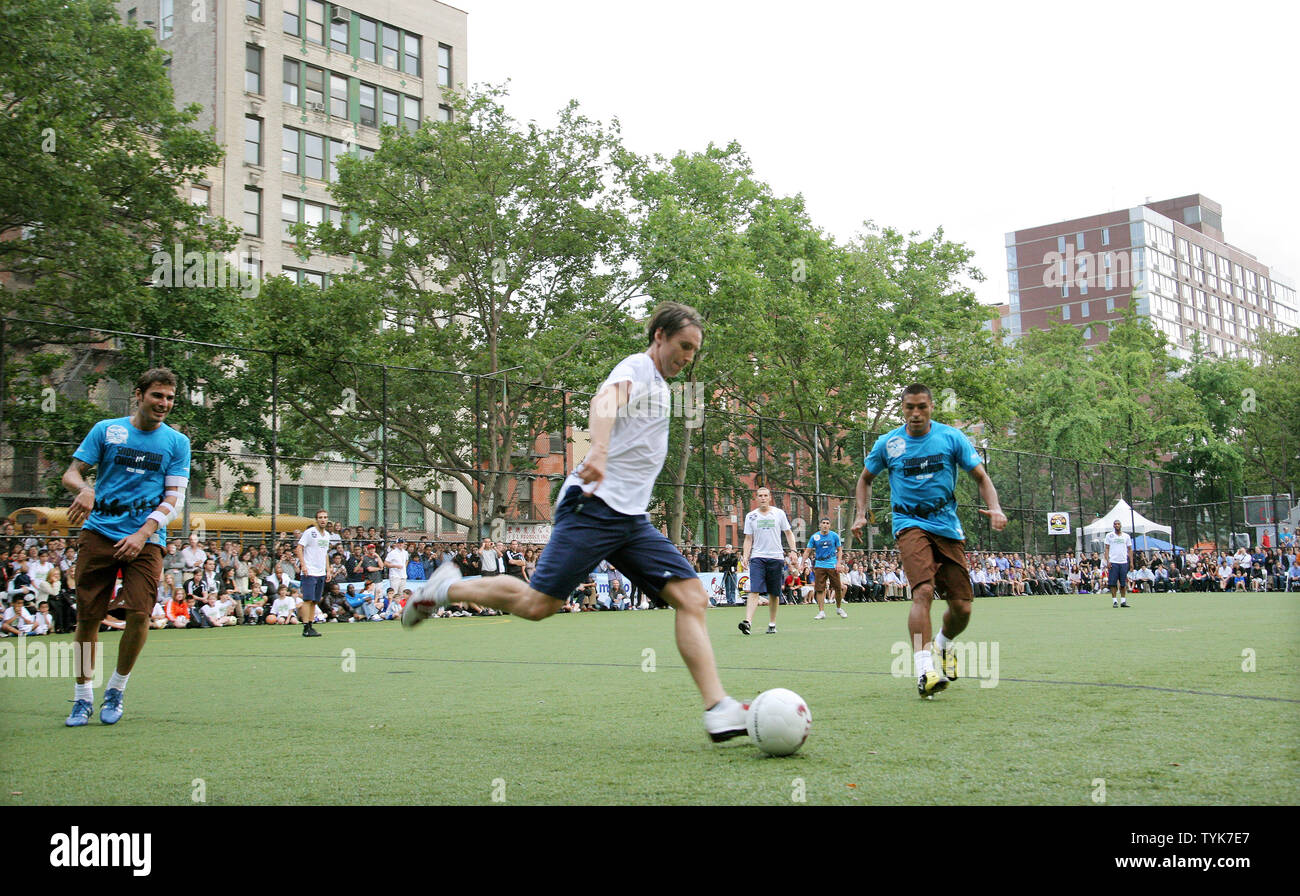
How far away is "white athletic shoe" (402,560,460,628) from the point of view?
19.8 feet

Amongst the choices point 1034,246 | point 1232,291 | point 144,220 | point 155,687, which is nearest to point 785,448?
point 144,220

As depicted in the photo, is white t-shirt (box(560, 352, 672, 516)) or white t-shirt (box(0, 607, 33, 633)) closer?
white t-shirt (box(560, 352, 672, 516))

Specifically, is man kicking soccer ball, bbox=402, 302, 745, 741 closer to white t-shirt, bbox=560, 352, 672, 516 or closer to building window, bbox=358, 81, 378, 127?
white t-shirt, bbox=560, 352, 672, 516

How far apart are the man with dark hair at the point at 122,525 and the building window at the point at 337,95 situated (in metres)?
51.0

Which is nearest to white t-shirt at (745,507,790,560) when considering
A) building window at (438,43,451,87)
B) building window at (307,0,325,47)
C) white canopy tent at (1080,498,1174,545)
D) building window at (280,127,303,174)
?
white canopy tent at (1080,498,1174,545)

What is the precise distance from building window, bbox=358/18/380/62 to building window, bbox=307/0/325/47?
1955 mm

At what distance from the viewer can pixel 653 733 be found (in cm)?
569

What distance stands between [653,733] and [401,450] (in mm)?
28544

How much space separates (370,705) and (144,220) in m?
29.4

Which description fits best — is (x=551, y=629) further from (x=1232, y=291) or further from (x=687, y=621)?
(x=1232, y=291)

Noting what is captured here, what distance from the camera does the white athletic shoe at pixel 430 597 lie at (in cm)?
605

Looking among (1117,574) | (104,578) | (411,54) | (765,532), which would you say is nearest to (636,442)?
(104,578)

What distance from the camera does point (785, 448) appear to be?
139 feet
